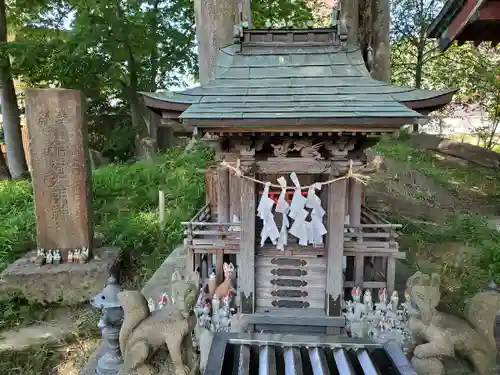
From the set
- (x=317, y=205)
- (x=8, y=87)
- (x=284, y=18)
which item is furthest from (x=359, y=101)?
(x=8, y=87)

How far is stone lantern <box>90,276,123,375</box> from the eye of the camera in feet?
12.5

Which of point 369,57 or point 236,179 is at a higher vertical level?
point 369,57

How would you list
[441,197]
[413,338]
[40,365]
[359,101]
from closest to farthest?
[413,338], [359,101], [40,365], [441,197]

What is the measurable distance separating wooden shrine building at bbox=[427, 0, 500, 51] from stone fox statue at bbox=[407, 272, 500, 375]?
2.75 m

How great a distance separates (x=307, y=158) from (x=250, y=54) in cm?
187

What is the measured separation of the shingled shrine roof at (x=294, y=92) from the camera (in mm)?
3910

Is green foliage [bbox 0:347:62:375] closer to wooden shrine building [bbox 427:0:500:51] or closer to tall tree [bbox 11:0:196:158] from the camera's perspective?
wooden shrine building [bbox 427:0:500:51]

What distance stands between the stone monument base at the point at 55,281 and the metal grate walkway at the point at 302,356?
4119mm

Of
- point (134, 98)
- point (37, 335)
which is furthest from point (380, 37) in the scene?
point (37, 335)

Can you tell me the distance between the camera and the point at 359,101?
4.14m

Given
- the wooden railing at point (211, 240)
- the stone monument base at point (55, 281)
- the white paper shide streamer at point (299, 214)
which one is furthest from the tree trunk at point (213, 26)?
the stone monument base at point (55, 281)

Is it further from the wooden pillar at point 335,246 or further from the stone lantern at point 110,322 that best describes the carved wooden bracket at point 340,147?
the stone lantern at point 110,322

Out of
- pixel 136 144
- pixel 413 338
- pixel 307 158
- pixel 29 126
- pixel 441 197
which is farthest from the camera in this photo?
pixel 136 144

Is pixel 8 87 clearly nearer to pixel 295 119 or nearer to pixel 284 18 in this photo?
pixel 284 18
